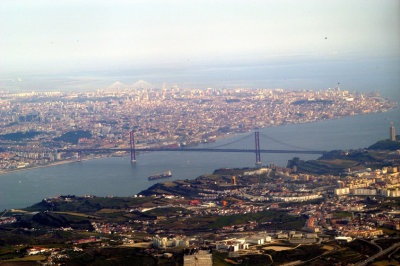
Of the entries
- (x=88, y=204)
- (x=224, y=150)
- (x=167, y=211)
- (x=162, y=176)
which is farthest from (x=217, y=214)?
(x=224, y=150)

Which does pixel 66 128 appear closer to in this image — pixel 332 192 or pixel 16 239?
pixel 332 192

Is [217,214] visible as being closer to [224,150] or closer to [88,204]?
[88,204]

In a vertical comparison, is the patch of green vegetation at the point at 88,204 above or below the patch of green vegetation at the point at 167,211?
above

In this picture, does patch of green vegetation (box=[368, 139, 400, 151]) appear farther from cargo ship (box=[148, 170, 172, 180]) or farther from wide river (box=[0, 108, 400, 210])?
cargo ship (box=[148, 170, 172, 180])

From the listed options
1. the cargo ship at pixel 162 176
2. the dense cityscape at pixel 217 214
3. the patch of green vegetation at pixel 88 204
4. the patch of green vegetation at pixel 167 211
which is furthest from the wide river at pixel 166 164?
the patch of green vegetation at pixel 167 211

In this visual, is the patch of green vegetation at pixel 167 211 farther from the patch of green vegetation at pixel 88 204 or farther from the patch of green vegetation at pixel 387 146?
the patch of green vegetation at pixel 387 146

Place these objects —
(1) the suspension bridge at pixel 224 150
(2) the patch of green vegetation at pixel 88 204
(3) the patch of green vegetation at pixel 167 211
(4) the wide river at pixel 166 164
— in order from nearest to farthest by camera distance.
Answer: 1. (3) the patch of green vegetation at pixel 167 211
2. (2) the patch of green vegetation at pixel 88 204
3. (4) the wide river at pixel 166 164
4. (1) the suspension bridge at pixel 224 150

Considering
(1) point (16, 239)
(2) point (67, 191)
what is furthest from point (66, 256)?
(2) point (67, 191)

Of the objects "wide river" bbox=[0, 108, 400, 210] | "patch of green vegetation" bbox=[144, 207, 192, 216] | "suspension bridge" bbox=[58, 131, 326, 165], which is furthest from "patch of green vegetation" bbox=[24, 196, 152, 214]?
"suspension bridge" bbox=[58, 131, 326, 165]
